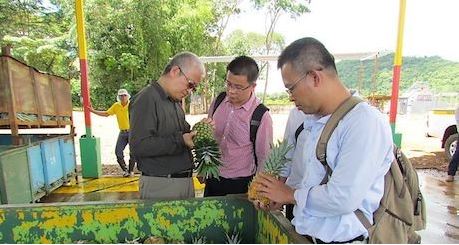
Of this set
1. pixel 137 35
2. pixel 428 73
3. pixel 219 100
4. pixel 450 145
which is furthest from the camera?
pixel 428 73

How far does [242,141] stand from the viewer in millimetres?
2959

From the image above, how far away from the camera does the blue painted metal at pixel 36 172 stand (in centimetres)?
561

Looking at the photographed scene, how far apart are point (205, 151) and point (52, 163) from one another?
4822mm

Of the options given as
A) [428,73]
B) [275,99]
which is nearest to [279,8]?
[275,99]

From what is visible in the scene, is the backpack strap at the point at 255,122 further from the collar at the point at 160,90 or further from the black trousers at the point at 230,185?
the collar at the point at 160,90

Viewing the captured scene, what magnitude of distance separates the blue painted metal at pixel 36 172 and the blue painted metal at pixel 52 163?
97 millimetres

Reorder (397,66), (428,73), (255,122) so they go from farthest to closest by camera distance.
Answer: (428,73) < (397,66) < (255,122)

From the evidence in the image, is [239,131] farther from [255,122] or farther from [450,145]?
[450,145]

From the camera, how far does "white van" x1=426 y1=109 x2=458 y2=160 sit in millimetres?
9234


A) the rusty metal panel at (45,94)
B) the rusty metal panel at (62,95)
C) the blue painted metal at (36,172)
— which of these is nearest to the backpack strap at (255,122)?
the blue painted metal at (36,172)

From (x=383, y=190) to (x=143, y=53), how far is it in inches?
802

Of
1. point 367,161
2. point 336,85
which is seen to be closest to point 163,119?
point 336,85

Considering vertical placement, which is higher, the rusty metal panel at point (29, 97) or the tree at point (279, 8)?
the tree at point (279, 8)

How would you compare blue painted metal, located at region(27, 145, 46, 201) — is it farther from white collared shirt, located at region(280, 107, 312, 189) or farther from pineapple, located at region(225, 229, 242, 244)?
white collared shirt, located at region(280, 107, 312, 189)
